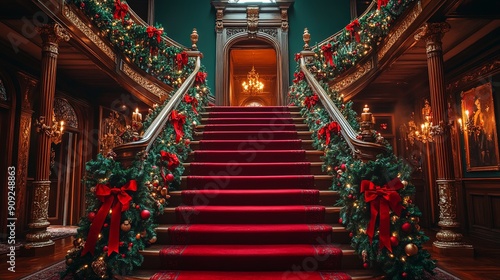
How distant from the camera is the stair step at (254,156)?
13.6 ft

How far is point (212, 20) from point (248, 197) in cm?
778

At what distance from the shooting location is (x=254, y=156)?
165 inches

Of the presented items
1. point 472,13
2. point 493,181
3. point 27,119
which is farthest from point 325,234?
point 27,119

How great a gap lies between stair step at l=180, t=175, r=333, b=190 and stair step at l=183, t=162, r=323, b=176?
0.23 m

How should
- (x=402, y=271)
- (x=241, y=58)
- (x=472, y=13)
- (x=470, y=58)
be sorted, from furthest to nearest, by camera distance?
(x=241, y=58), (x=470, y=58), (x=472, y=13), (x=402, y=271)

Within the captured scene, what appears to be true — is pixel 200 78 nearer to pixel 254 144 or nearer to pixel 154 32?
pixel 154 32

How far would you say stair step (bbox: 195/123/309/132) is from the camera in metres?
5.12

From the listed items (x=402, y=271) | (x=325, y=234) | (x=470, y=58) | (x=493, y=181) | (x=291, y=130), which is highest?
(x=470, y=58)

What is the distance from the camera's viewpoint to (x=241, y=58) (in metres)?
11.9

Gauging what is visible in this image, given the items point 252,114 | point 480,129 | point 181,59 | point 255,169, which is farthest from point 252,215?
point 181,59

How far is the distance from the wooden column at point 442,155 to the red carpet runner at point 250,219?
6.04ft

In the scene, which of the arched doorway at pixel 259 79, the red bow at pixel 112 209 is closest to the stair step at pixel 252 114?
the red bow at pixel 112 209

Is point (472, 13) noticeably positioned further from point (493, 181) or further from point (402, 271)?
point (402, 271)

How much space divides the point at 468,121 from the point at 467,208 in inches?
62.1
